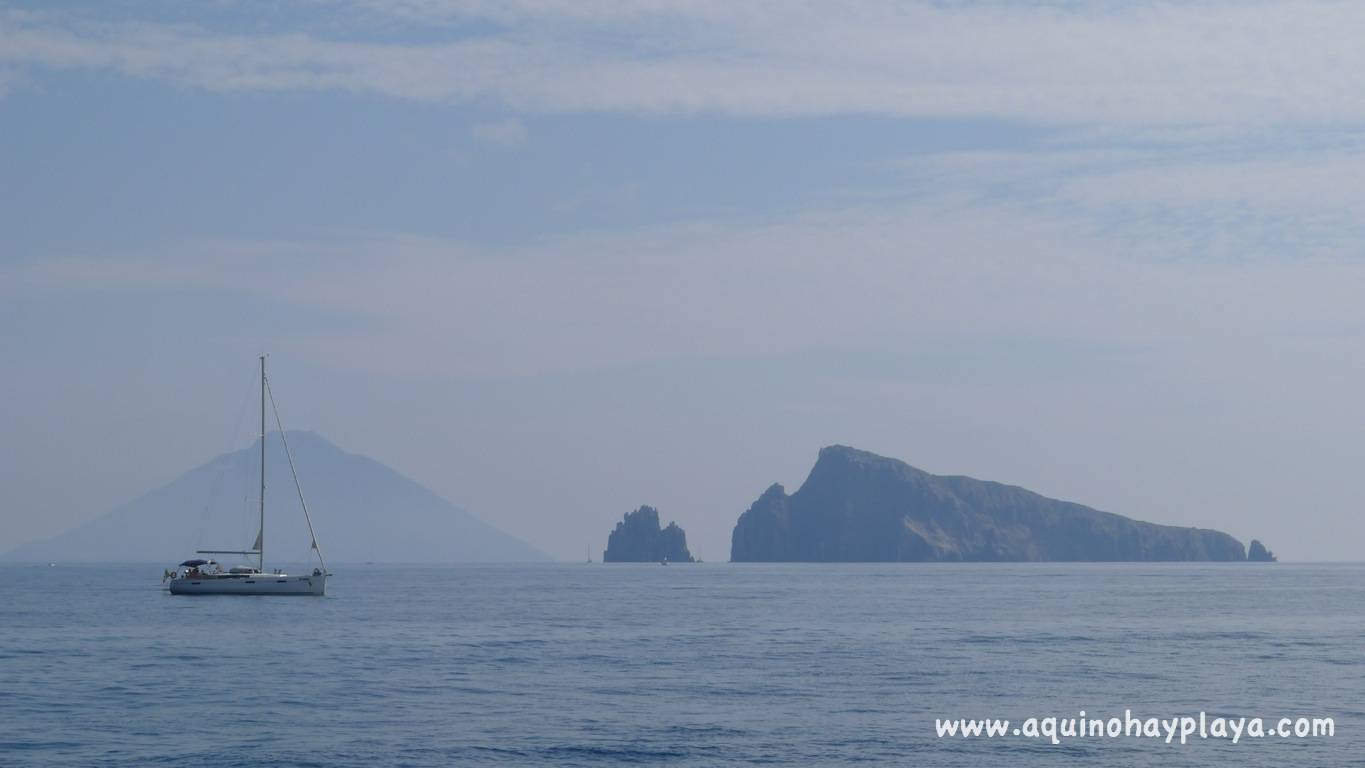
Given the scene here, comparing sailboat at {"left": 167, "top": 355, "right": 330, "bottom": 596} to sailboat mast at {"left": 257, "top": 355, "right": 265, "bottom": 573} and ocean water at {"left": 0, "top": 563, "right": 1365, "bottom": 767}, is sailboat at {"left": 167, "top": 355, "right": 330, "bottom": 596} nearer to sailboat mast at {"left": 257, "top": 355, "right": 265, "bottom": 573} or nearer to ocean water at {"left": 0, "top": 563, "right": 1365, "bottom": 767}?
sailboat mast at {"left": 257, "top": 355, "right": 265, "bottom": 573}

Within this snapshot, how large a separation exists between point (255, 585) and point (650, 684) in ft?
247

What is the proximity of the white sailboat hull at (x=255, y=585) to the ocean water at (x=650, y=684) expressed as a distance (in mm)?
17169

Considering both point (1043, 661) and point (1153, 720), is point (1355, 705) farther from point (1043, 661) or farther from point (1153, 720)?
point (1043, 661)

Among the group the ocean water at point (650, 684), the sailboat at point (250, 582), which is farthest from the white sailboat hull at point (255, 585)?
the ocean water at point (650, 684)

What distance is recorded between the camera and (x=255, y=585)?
120375 millimetres

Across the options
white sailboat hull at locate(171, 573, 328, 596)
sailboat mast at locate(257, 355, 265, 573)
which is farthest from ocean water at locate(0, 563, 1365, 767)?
sailboat mast at locate(257, 355, 265, 573)

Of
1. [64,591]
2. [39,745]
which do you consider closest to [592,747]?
[39,745]

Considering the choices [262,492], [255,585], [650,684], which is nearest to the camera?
[650,684]

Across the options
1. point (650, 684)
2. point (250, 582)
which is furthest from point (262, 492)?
point (650, 684)

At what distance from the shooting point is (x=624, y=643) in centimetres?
7225

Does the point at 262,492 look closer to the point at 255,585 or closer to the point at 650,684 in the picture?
the point at 255,585

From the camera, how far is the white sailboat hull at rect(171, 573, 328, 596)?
11981 centimetres

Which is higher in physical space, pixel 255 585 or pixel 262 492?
pixel 262 492

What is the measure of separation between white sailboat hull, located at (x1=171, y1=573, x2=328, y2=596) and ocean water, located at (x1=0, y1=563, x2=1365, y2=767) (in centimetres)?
1717
